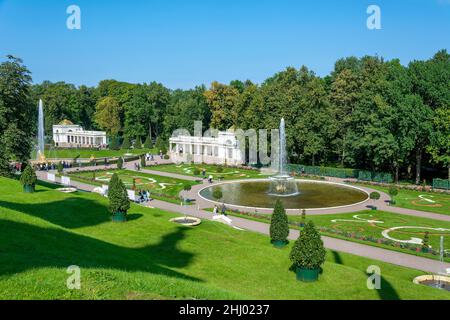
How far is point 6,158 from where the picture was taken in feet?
133

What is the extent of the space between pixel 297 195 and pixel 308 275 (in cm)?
2750

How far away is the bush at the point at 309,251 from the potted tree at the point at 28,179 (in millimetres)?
21008

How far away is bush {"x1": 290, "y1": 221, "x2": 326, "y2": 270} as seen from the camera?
59.2 feet

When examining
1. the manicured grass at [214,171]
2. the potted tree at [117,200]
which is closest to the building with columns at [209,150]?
the manicured grass at [214,171]

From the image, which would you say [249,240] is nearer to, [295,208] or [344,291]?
[344,291]

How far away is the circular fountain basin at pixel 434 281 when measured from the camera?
68.0 feet

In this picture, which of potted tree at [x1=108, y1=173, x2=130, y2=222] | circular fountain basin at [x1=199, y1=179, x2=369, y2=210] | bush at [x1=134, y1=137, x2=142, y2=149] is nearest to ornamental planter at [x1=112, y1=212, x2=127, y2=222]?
potted tree at [x1=108, y1=173, x2=130, y2=222]

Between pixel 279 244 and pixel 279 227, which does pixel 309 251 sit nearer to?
pixel 279 227

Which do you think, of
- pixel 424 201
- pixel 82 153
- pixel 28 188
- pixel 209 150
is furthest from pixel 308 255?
pixel 82 153

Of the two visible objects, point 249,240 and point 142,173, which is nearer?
point 249,240

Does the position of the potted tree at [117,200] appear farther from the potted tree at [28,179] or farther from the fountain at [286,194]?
the fountain at [286,194]

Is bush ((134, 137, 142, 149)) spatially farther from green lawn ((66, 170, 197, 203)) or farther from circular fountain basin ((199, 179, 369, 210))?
circular fountain basin ((199, 179, 369, 210))

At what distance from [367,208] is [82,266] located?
30.1 metres

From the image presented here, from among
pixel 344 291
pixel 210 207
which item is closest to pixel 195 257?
pixel 344 291
